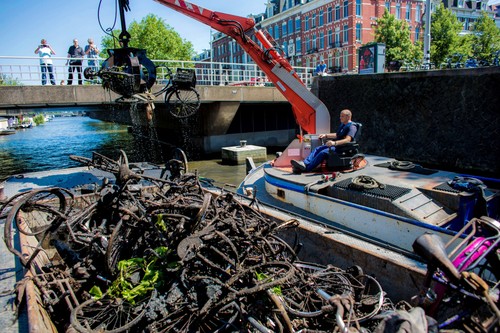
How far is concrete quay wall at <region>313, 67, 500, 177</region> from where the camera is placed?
12.9 metres

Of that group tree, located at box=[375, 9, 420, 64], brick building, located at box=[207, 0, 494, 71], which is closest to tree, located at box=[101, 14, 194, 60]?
brick building, located at box=[207, 0, 494, 71]

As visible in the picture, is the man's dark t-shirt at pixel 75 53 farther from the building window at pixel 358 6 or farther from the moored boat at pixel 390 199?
the building window at pixel 358 6

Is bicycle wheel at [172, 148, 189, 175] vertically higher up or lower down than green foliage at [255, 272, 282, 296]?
higher up

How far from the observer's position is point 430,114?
48.1 feet

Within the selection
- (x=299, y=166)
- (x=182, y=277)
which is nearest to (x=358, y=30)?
(x=299, y=166)

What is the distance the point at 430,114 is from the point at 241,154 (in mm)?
8840

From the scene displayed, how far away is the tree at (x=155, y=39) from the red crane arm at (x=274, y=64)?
115ft

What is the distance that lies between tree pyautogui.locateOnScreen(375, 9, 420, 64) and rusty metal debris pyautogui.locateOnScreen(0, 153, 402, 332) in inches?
1268

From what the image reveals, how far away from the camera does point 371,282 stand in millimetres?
4223

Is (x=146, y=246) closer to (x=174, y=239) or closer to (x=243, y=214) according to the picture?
(x=174, y=239)

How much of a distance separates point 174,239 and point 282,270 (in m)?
1.16

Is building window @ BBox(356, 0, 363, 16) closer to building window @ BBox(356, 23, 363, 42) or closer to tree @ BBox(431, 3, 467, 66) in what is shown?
building window @ BBox(356, 23, 363, 42)

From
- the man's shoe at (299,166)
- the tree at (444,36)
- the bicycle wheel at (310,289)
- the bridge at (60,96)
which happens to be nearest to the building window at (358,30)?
the tree at (444,36)

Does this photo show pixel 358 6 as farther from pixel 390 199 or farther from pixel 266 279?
pixel 266 279
